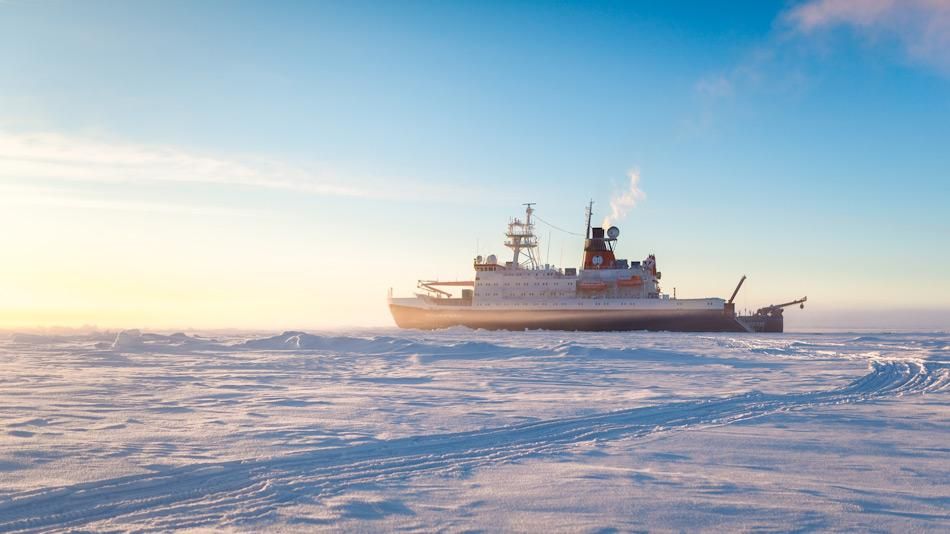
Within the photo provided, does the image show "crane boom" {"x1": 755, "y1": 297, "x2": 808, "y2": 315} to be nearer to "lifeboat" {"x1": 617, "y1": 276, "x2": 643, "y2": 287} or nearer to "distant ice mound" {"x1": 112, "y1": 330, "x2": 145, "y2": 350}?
"lifeboat" {"x1": 617, "y1": 276, "x2": 643, "y2": 287}

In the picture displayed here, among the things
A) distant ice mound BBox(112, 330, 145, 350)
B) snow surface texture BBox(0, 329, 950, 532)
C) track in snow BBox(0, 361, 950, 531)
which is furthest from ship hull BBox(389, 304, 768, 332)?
track in snow BBox(0, 361, 950, 531)

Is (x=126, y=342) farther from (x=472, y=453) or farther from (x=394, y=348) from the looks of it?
(x=472, y=453)

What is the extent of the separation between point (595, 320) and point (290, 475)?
48955 mm

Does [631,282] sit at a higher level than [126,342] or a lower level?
higher

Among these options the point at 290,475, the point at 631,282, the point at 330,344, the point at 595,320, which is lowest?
the point at 290,475

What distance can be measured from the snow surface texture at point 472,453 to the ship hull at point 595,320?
37.2 meters

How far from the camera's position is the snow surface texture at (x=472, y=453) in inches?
195

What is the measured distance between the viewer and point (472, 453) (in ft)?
23.6

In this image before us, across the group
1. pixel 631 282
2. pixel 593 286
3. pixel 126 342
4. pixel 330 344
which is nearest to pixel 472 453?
pixel 330 344

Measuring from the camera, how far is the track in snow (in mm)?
4895

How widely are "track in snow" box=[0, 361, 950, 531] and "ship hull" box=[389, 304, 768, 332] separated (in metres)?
43.2

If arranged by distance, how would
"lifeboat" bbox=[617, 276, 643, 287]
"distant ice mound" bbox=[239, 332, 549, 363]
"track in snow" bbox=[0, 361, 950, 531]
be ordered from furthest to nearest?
"lifeboat" bbox=[617, 276, 643, 287] < "distant ice mound" bbox=[239, 332, 549, 363] < "track in snow" bbox=[0, 361, 950, 531]

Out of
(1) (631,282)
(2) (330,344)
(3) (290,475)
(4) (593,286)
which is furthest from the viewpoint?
(4) (593,286)

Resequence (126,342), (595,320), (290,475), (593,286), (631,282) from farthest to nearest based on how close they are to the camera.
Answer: (593,286) → (631,282) → (595,320) → (126,342) → (290,475)
